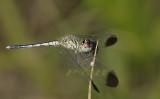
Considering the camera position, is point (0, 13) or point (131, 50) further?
point (0, 13)

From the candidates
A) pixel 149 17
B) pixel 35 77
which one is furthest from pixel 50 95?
pixel 149 17

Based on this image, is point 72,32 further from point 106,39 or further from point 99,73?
point 99,73

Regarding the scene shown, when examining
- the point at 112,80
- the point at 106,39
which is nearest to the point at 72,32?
the point at 106,39

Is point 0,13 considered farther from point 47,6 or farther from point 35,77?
point 35,77

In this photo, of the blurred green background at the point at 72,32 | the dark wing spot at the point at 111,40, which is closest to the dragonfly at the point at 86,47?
the dark wing spot at the point at 111,40

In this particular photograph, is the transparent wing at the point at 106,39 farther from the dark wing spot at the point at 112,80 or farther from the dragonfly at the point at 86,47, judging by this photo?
the dark wing spot at the point at 112,80

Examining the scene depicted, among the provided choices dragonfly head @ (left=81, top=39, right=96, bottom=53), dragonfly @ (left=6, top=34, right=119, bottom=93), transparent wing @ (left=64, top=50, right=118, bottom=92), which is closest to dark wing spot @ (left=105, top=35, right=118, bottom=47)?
dragonfly @ (left=6, top=34, right=119, bottom=93)

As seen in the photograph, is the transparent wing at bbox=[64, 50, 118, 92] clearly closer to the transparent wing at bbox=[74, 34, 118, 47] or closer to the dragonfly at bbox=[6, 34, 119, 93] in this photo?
the dragonfly at bbox=[6, 34, 119, 93]

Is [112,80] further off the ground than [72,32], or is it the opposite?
[72,32]
